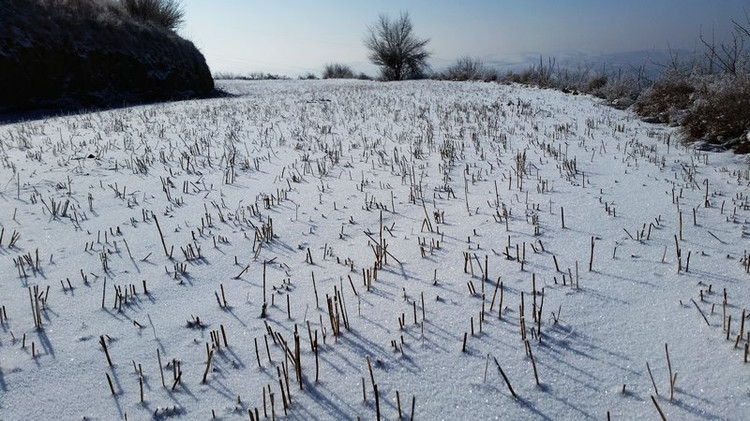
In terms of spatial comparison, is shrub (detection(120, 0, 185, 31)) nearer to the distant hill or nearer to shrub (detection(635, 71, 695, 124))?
the distant hill

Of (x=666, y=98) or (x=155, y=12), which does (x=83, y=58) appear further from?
(x=666, y=98)

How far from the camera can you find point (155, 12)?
2623 centimetres

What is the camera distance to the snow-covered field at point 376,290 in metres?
2.13

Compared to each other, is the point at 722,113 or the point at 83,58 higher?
the point at 83,58

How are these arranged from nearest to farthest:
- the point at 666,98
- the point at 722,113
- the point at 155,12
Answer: the point at 722,113
the point at 666,98
the point at 155,12

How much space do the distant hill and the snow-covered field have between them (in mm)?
11244

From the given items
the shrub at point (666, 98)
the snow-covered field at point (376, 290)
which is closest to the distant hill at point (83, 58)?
the snow-covered field at point (376, 290)

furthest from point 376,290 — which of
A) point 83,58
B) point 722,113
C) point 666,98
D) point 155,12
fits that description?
point 155,12

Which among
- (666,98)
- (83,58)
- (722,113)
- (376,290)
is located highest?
(83,58)

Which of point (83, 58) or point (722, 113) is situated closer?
point (722, 113)

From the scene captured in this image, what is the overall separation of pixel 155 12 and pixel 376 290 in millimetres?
28772

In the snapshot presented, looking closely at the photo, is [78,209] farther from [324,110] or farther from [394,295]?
[324,110]

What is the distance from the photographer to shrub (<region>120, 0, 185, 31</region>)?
80.9 feet

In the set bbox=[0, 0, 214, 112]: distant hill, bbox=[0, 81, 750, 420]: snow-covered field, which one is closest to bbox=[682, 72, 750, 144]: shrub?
bbox=[0, 81, 750, 420]: snow-covered field
